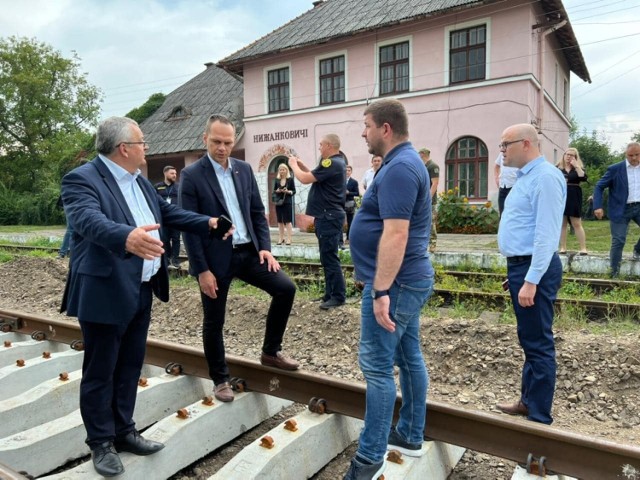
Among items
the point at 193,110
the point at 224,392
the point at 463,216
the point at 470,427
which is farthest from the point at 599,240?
the point at 193,110

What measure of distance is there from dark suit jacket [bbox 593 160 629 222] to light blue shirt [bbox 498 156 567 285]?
500cm

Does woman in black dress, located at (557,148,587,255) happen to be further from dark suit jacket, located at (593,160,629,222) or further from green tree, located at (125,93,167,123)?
green tree, located at (125,93,167,123)

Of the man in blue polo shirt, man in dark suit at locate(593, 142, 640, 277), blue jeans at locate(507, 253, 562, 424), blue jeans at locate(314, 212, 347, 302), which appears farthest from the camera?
man in dark suit at locate(593, 142, 640, 277)

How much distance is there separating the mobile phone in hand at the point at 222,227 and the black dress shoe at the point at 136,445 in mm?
1285

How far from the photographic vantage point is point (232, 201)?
3.95 m

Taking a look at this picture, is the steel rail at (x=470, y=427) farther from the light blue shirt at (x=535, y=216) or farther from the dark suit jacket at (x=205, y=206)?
the light blue shirt at (x=535, y=216)

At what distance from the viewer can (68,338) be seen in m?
5.11

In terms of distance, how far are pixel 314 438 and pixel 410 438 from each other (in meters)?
0.58

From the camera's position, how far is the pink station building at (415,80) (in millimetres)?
17344

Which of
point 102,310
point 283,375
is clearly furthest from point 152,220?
point 283,375

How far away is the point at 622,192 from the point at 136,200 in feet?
24.0

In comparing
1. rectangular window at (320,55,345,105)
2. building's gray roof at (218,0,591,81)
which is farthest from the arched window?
rectangular window at (320,55,345,105)

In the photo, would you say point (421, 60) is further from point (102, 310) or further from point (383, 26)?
point (102, 310)

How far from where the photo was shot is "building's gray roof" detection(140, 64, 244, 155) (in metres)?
24.8
